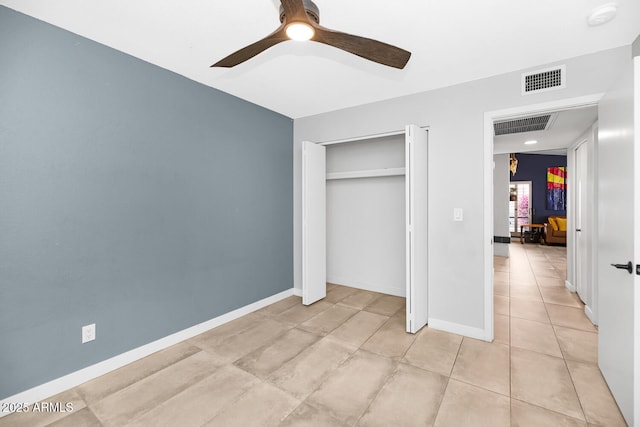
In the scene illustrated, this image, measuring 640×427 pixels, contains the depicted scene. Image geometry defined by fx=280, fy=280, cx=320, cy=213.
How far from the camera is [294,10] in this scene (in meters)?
1.29

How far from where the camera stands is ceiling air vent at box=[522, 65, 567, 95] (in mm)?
2418

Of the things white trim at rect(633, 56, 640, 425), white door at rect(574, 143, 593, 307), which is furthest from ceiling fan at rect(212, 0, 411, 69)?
white door at rect(574, 143, 593, 307)

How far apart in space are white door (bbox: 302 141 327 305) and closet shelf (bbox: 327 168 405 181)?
472 mm

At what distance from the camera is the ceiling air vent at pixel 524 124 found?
11.6 feet

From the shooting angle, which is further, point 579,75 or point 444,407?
point 579,75

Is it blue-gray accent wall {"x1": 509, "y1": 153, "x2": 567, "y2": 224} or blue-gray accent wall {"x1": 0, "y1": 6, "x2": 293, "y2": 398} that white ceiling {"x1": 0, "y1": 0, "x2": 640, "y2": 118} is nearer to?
blue-gray accent wall {"x1": 0, "y1": 6, "x2": 293, "y2": 398}

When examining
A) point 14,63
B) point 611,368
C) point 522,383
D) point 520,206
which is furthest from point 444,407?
point 520,206

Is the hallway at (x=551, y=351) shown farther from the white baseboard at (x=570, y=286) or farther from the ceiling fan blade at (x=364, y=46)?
the ceiling fan blade at (x=364, y=46)

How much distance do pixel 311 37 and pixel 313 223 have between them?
243 cm

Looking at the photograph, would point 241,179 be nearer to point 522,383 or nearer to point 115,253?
point 115,253

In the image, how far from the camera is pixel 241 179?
3348 millimetres

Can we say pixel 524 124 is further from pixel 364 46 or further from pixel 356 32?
pixel 364 46

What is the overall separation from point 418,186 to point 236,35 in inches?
83.5

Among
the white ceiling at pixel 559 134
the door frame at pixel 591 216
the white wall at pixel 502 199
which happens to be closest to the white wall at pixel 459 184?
the white ceiling at pixel 559 134
